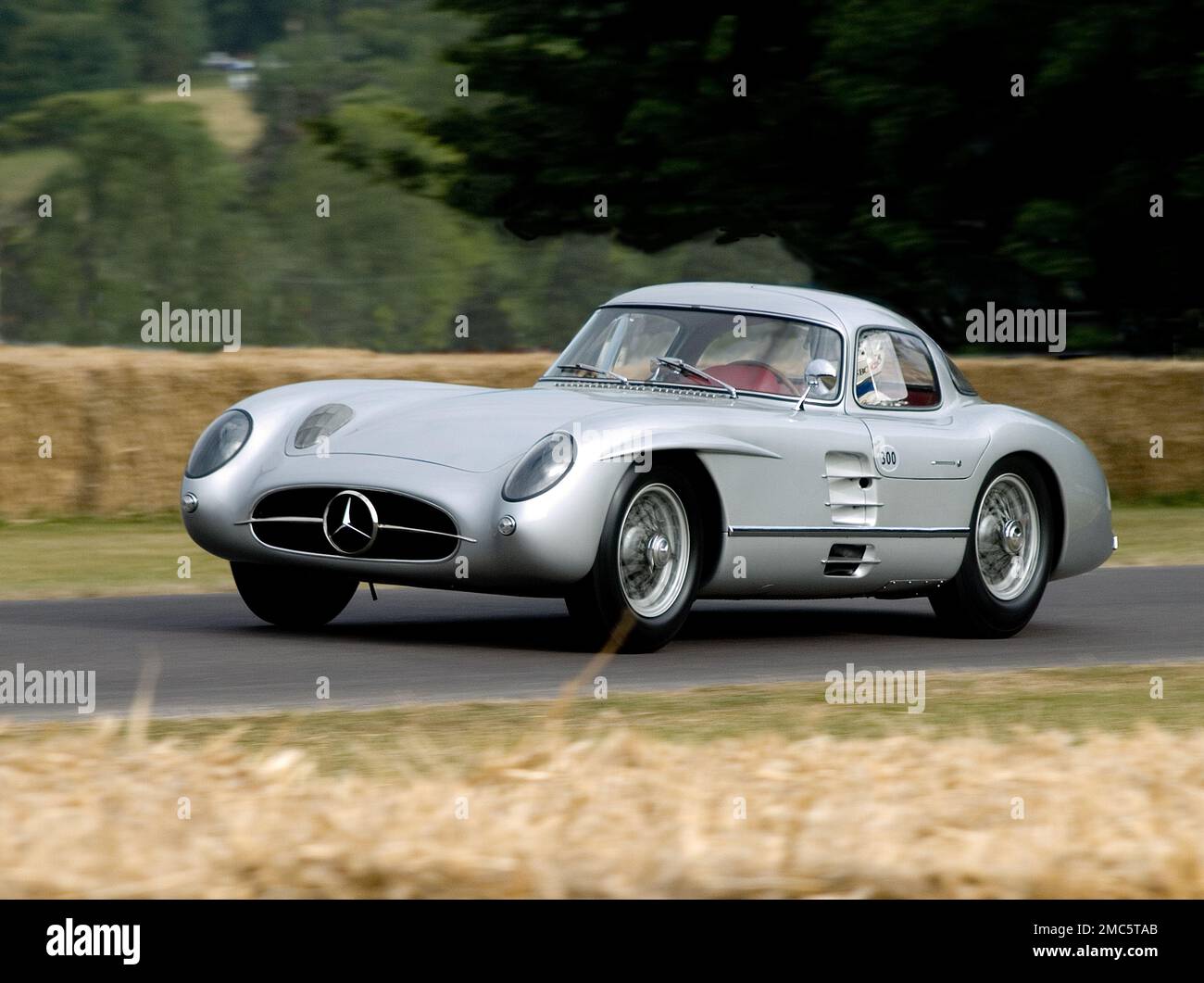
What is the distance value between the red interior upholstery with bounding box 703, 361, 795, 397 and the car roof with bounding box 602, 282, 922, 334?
0.28 m

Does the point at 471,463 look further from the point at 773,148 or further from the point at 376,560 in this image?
the point at 773,148

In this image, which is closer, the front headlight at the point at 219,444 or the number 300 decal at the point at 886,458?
the front headlight at the point at 219,444

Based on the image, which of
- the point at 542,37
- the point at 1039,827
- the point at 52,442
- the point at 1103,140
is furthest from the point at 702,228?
the point at 1039,827

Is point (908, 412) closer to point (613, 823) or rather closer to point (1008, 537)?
point (1008, 537)

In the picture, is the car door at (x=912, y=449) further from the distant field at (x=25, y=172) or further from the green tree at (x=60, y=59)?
the green tree at (x=60, y=59)

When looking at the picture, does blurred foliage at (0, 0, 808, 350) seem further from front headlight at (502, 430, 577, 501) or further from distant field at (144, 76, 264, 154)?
front headlight at (502, 430, 577, 501)

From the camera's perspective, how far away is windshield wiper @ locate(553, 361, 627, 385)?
8852 millimetres

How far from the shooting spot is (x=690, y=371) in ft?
28.5

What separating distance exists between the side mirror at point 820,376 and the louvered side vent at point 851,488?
36cm

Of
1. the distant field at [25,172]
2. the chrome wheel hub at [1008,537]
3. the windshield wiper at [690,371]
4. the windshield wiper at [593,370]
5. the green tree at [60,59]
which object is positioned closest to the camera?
the windshield wiper at [690,371]

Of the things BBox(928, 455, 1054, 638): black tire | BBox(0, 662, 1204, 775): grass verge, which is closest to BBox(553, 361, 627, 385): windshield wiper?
BBox(928, 455, 1054, 638): black tire

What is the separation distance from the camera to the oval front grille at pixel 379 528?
7.56 meters

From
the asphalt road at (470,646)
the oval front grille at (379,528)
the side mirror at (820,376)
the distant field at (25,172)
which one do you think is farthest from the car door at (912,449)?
the distant field at (25,172)

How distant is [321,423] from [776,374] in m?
1.93
